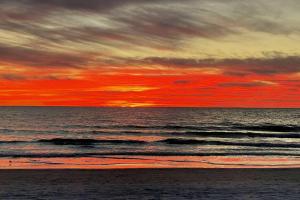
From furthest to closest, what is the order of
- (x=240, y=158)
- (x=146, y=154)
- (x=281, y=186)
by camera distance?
(x=146, y=154), (x=240, y=158), (x=281, y=186)

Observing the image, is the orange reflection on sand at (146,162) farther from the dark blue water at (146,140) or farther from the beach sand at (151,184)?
the beach sand at (151,184)

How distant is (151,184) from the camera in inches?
700

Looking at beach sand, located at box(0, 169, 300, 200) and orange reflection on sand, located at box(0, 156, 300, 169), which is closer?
beach sand, located at box(0, 169, 300, 200)

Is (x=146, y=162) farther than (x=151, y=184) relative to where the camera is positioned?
Yes

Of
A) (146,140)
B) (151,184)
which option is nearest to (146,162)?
(151,184)

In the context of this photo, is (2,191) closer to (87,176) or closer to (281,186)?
(87,176)

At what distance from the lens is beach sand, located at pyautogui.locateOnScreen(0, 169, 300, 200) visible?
607 inches

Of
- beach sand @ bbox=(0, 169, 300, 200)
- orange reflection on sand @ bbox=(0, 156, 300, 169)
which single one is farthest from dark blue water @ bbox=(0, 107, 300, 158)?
beach sand @ bbox=(0, 169, 300, 200)

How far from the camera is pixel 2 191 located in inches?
622

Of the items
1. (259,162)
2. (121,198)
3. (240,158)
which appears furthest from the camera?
(240,158)

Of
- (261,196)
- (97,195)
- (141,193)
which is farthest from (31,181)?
(261,196)

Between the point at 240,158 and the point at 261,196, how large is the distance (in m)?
15.5

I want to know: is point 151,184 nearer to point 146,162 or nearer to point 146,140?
point 146,162

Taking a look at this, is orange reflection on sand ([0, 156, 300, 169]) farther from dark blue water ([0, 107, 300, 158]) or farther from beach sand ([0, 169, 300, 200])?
beach sand ([0, 169, 300, 200])
